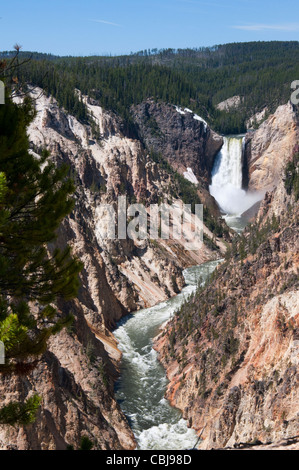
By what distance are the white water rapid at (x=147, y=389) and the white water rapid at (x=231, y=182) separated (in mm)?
45002

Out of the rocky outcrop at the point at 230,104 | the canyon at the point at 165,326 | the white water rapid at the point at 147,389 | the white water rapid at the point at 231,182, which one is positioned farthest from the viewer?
the rocky outcrop at the point at 230,104

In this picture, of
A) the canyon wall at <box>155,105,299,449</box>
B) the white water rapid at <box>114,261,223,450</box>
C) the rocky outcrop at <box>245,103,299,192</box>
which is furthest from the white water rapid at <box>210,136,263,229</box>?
the canyon wall at <box>155,105,299,449</box>

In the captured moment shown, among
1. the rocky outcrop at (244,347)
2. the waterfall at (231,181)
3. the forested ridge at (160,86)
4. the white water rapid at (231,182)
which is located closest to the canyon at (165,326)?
the rocky outcrop at (244,347)

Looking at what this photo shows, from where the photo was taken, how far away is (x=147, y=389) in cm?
3291

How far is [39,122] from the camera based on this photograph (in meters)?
61.9

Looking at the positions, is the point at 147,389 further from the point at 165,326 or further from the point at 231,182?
the point at 231,182

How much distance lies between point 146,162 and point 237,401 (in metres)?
50.3

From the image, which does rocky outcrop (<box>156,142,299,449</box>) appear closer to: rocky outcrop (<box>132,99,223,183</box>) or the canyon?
the canyon

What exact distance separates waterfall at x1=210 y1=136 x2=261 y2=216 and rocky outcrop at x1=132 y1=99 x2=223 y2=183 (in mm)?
1455

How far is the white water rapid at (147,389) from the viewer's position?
27.1m

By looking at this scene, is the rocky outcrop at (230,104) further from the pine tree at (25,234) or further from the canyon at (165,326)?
the pine tree at (25,234)

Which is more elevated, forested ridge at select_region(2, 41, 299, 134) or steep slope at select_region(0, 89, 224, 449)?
forested ridge at select_region(2, 41, 299, 134)

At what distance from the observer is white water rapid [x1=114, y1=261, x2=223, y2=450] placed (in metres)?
27.1

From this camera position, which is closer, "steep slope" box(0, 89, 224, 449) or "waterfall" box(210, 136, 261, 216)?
"steep slope" box(0, 89, 224, 449)
